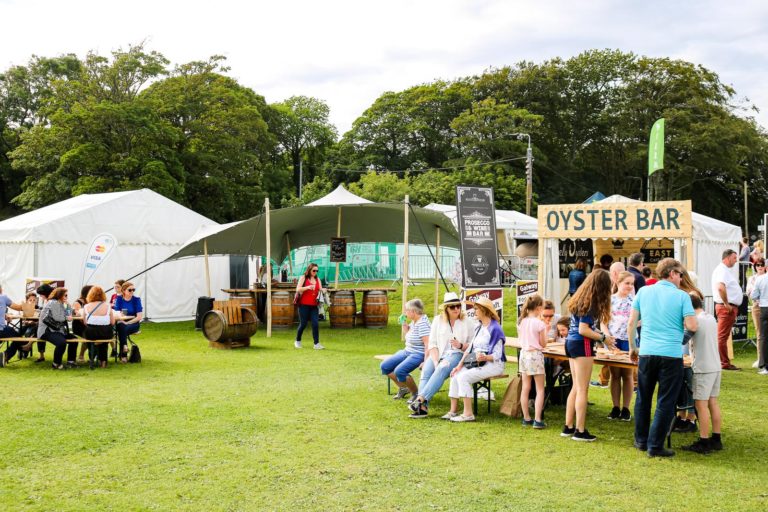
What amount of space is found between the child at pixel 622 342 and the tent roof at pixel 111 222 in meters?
13.9

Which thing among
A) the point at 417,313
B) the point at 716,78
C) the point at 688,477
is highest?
the point at 716,78

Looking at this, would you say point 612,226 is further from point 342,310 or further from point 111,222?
point 111,222

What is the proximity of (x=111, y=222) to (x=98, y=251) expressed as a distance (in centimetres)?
164

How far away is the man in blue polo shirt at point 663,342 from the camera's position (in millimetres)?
5688

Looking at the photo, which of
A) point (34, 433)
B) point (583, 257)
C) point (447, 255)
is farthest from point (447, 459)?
point (447, 255)

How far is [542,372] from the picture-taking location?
6.95 meters

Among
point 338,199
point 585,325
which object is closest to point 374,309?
point 338,199

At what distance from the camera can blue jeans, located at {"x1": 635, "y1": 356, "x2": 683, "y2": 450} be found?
571cm

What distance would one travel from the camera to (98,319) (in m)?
10.8

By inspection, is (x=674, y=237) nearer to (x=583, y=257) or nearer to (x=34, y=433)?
(x=583, y=257)

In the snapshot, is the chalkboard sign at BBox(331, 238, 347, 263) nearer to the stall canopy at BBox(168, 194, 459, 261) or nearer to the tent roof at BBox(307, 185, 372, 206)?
the stall canopy at BBox(168, 194, 459, 261)

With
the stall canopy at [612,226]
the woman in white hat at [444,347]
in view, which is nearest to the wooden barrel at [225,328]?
the stall canopy at [612,226]

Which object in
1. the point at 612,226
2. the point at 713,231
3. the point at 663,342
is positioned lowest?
the point at 663,342

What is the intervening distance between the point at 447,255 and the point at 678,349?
25150mm
